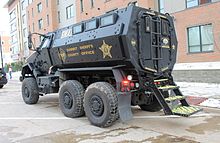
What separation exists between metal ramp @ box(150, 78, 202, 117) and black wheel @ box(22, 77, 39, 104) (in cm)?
542

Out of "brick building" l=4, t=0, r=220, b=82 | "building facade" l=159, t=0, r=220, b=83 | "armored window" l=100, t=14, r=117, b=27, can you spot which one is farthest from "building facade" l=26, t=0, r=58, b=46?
"armored window" l=100, t=14, r=117, b=27

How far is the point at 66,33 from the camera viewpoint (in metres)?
9.14

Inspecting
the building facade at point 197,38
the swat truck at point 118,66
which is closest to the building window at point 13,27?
the building facade at point 197,38

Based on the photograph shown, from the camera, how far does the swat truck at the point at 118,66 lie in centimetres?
698

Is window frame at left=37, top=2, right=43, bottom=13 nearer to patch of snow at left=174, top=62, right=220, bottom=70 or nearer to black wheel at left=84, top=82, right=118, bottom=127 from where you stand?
patch of snow at left=174, top=62, right=220, bottom=70

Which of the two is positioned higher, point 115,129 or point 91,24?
point 91,24

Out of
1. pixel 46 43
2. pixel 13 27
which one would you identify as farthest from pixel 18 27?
pixel 46 43

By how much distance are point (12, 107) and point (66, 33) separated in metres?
4.00

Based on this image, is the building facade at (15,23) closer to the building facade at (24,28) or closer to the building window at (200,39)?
the building facade at (24,28)

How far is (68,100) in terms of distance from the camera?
332 inches

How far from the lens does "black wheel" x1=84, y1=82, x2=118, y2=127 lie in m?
6.94

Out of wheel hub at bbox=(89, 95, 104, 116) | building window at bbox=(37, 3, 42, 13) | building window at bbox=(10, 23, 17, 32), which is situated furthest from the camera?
building window at bbox=(10, 23, 17, 32)

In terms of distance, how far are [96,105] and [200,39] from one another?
12598 millimetres

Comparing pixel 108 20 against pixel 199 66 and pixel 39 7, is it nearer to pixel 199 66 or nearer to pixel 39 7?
pixel 199 66
